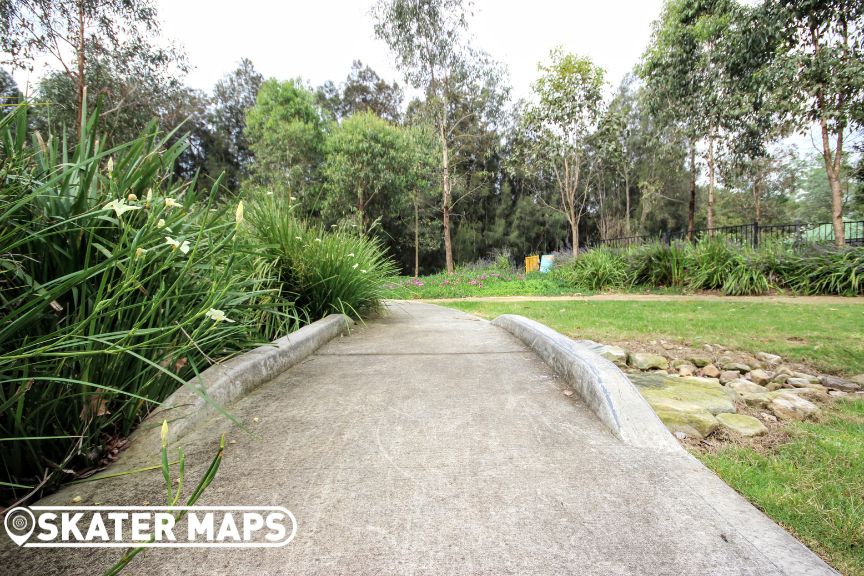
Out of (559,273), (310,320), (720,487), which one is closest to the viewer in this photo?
(720,487)

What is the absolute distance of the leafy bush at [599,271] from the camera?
33.7 feet

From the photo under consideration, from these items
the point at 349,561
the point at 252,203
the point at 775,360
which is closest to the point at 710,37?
the point at 775,360

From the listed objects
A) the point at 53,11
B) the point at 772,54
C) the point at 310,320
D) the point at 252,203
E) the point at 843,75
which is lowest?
the point at 310,320

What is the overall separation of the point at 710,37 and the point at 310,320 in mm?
15265

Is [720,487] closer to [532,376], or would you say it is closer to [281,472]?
[532,376]

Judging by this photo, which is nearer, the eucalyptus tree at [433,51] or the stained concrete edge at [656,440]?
the stained concrete edge at [656,440]

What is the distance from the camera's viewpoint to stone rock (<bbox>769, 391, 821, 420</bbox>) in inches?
89.7

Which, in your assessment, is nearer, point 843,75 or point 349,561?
point 349,561

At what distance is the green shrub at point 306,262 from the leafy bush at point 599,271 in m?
7.51

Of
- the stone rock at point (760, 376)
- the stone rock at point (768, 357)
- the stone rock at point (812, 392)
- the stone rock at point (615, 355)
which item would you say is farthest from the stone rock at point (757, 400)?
the stone rock at point (768, 357)

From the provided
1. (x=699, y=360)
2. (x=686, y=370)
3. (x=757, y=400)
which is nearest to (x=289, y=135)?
(x=699, y=360)

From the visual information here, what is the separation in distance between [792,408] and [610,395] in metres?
1.25

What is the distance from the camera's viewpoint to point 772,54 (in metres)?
9.51

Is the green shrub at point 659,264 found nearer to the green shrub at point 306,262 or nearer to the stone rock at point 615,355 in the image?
the stone rock at point 615,355
